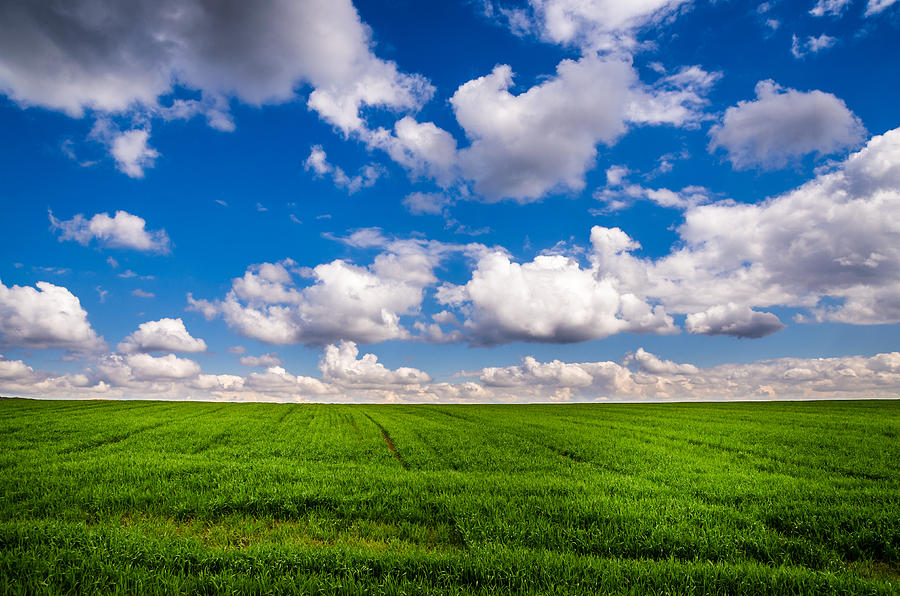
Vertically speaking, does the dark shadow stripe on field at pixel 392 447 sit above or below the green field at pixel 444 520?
below

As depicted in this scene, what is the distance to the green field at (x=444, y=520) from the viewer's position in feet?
20.7

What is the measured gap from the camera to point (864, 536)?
8656mm

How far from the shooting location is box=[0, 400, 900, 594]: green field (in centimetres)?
630

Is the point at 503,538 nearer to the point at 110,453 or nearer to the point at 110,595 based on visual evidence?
the point at 110,595

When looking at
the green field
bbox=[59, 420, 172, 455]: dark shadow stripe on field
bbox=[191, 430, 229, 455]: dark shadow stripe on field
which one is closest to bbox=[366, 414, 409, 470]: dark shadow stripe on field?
the green field

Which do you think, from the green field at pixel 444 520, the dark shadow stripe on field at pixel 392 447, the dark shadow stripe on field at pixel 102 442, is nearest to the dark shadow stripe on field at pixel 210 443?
the green field at pixel 444 520

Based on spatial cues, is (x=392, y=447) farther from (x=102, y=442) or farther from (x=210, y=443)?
(x=102, y=442)

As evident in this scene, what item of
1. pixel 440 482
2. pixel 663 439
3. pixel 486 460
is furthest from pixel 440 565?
pixel 663 439

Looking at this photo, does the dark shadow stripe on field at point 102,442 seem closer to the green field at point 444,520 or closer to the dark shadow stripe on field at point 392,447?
the green field at point 444,520

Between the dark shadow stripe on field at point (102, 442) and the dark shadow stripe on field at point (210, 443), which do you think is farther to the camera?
the dark shadow stripe on field at point (210, 443)

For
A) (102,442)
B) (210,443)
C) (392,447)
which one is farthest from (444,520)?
(102,442)

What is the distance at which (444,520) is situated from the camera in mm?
9703

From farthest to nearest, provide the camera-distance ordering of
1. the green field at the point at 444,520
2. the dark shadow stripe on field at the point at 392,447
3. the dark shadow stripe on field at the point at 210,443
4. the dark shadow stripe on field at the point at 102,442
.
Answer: the dark shadow stripe on field at the point at 210,443 < the dark shadow stripe on field at the point at 102,442 < the dark shadow stripe on field at the point at 392,447 < the green field at the point at 444,520

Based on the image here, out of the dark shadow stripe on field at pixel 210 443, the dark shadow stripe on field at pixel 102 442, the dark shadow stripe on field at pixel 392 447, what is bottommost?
the dark shadow stripe on field at pixel 392 447
